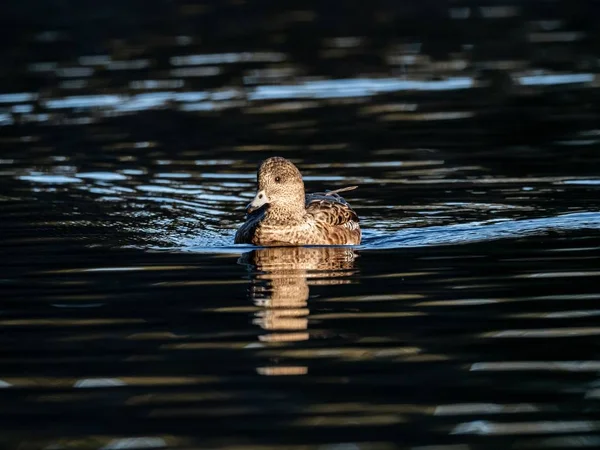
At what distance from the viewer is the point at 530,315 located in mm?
10234

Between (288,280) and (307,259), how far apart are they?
117 centimetres

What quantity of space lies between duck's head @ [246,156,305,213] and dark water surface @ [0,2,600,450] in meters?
0.45

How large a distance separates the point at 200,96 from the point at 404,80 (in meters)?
3.21

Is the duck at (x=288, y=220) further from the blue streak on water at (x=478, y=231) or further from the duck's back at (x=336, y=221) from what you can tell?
the blue streak on water at (x=478, y=231)

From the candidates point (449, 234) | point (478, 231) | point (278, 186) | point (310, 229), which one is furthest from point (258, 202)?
point (478, 231)

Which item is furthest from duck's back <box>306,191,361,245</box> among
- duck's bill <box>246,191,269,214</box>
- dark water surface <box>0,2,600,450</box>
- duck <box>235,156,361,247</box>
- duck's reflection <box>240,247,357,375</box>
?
duck's bill <box>246,191,269,214</box>

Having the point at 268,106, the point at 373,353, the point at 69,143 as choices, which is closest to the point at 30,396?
the point at 373,353

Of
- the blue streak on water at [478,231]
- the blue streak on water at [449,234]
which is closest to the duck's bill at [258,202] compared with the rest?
the blue streak on water at [449,234]

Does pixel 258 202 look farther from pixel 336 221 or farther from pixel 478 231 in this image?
pixel 478 231

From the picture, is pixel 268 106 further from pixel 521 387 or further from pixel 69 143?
pixel 521 387

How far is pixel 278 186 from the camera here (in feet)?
45.0

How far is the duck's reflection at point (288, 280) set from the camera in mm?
10031

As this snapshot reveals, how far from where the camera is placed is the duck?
538 inches

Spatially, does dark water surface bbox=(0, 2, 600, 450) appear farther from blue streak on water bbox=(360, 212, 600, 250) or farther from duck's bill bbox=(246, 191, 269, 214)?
duck's bill bbox=(246, 191, 269, 214)
